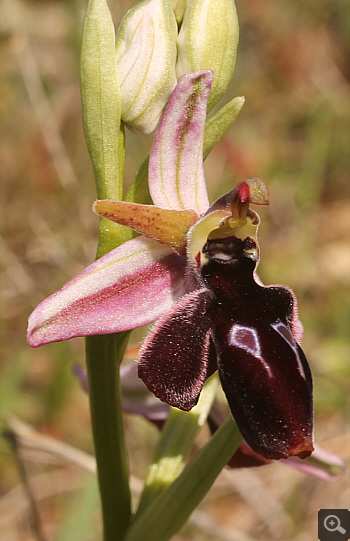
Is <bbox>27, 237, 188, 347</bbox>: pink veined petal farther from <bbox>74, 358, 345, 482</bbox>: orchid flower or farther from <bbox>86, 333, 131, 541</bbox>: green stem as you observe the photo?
<bbox>74, 358, 345, 482</bbox>: orchid flower

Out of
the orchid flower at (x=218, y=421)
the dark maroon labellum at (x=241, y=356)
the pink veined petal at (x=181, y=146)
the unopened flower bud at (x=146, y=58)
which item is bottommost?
the orchid flower at (x=218, y=421)

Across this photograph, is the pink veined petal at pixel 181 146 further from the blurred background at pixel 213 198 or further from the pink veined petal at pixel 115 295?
the blurred background at pixel 213 198

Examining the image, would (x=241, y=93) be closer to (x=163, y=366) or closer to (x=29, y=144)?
(x=29, y=144)

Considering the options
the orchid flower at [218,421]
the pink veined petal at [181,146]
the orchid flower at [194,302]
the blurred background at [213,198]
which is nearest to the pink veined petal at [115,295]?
the orchid flower at [194,302]

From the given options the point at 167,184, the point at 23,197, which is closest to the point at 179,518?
the point at 167,184

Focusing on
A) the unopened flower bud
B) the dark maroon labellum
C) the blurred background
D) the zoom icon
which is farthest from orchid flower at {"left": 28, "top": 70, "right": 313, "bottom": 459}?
the blurred background
